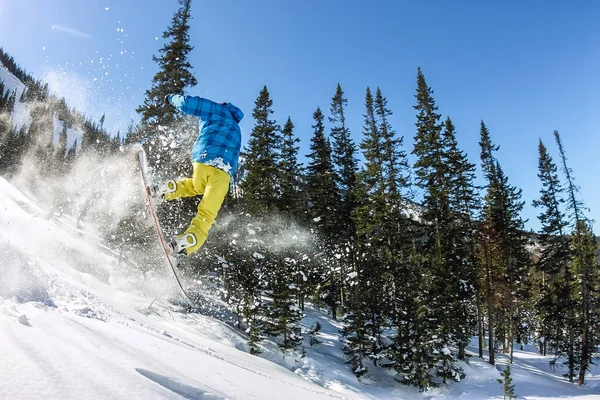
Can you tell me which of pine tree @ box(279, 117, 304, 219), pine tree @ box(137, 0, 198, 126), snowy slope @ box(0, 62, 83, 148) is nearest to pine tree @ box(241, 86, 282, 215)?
pine tree @ box(279, 117, 304, 219)

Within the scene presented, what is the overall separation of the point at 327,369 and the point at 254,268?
23.2 ft

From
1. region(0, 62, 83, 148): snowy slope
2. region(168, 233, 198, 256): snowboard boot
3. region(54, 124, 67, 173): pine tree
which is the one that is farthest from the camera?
region(0, 62, 83, 148): snowy slope

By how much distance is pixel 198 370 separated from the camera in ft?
11.5

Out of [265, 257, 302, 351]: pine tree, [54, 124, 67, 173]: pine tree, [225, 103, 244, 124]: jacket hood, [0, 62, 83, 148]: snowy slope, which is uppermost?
[0, 62, 83, 148]: snowy slope

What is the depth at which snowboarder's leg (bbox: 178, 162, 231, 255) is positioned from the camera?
661 centimetres

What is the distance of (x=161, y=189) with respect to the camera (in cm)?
713

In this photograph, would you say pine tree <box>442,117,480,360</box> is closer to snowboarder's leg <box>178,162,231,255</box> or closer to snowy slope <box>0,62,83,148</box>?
snowboarder's leg <box>178,162,231,255</box>

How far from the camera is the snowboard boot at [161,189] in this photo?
23.0 ft

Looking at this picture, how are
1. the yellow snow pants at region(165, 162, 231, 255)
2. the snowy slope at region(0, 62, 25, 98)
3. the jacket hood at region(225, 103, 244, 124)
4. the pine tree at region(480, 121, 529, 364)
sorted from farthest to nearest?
the snowy slope at region(0, 62, 25, 98), the pine tree at region(480, 121, 529, 364), the jacket hood at region(225, 103, 244, 124), the yellow snow pants at region(165, 162, 231, 255)

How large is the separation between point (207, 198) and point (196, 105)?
6.27ft

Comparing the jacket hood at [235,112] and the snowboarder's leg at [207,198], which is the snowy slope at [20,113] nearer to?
the jacket hood at [235,112]

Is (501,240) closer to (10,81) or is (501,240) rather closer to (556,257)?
(556,257)

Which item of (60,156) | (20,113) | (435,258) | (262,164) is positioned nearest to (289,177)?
(262,164)

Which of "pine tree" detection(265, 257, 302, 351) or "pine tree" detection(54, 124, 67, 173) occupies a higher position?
"pine tree" detection(54, 124, 67, 173)
